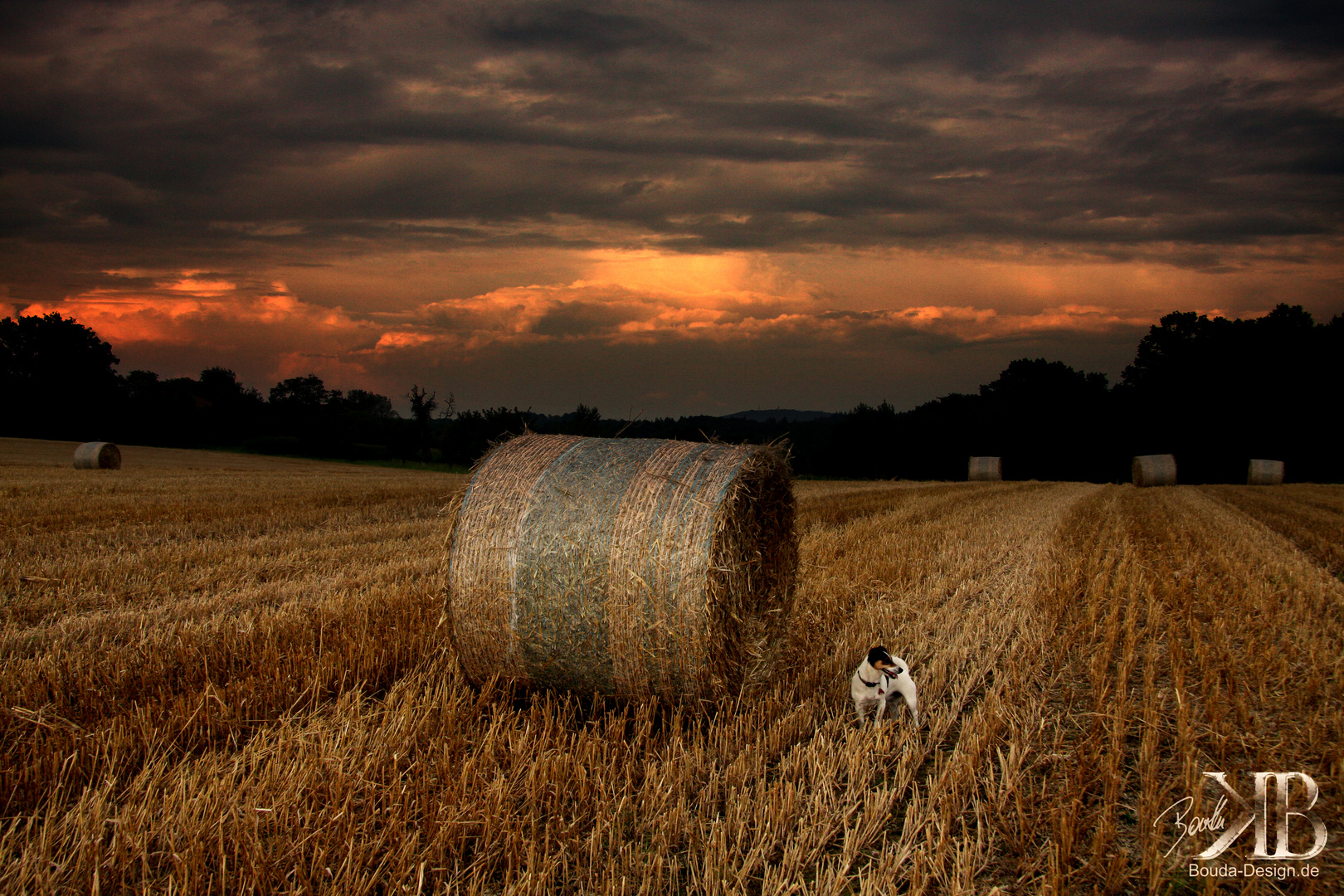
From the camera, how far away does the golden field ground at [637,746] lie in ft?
9.12

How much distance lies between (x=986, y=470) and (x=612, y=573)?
33.2 meters

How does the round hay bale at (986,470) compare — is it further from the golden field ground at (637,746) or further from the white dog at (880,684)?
the white dog at (880,684)

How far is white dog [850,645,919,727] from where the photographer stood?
4008mm

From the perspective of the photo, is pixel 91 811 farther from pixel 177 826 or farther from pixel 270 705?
pixel 270 705

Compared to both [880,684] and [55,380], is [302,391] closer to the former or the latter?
[55,380]

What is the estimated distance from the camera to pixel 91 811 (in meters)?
2.86

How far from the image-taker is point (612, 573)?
4.25 meters

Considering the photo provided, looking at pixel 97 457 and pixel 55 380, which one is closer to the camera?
pixel 97 457

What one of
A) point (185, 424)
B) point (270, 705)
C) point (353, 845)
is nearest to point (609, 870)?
point (353, 845)

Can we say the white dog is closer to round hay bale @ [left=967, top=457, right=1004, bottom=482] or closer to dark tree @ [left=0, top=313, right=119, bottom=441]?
round hay bale @ [left=967, top=457, right=1004, bottom=482]

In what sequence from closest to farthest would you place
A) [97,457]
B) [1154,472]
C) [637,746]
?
1. [637,746]
2. [97,457]
3. [1154,472]

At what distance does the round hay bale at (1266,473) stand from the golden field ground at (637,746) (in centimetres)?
2900

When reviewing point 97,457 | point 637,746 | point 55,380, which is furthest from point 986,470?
point 55,380

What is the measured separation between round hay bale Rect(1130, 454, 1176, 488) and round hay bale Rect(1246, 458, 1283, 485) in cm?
476
